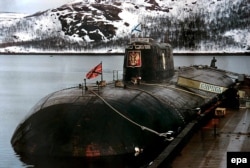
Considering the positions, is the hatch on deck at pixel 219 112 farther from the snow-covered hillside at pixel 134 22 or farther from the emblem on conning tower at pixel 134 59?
the snow-covered hillside at pixel 134 22

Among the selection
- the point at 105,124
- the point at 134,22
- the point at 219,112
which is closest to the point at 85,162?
the point at 105,124

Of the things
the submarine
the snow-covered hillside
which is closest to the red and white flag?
Answer: the submarine

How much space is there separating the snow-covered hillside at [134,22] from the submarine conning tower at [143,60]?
133 centimetres

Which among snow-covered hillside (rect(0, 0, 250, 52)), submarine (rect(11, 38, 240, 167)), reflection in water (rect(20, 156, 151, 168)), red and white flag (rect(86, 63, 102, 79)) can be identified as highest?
snow-covered hillside (rect(0, 0, 250, 52))

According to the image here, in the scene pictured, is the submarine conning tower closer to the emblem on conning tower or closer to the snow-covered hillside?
the emblem on conning tower

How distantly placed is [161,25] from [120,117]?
54.6ft

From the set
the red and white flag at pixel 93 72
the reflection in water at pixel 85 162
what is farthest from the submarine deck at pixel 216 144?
the red and white flag at pixel 93 72

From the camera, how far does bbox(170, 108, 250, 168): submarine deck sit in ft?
32.0

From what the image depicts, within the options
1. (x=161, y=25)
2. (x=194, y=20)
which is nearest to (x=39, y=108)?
(x=194, y=20)

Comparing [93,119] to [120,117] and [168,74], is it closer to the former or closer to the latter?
[120,117]

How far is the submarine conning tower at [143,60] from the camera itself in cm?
1647

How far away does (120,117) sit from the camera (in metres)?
11.5

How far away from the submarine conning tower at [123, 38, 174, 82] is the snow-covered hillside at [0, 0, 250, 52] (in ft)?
4.35

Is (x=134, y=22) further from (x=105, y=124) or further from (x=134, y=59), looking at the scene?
(x=105, y=124)
